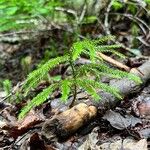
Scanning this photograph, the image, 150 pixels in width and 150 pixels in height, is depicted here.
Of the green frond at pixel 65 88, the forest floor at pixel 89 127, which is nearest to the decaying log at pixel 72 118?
the forest floor at pixel 89 127

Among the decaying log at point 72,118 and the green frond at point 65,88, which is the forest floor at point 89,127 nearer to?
the decaying log at point 72,118

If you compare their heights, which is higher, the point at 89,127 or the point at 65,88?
the point at 65,88

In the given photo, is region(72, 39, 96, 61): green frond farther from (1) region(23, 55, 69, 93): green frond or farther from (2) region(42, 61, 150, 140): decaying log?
(2) region(42, 61, 150, 140): decaying log

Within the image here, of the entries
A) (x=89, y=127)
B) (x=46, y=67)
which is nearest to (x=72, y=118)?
(x=89, y=127)

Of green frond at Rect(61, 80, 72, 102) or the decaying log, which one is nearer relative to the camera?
green frond at Rect(61, 80, 72, 102)

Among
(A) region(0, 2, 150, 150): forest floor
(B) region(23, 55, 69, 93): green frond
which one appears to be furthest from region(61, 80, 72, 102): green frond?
(A) region(0, 2, 150, 150): forest floor

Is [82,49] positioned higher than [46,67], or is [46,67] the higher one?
[82,49]

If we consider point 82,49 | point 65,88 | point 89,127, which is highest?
point 82,49

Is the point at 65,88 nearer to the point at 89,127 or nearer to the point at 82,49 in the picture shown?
the point at 82,49

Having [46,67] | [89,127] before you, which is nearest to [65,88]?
[46,67]

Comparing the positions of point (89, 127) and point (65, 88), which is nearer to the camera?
point (65, 88)

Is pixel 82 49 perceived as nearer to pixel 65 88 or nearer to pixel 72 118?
pixel 65 88
